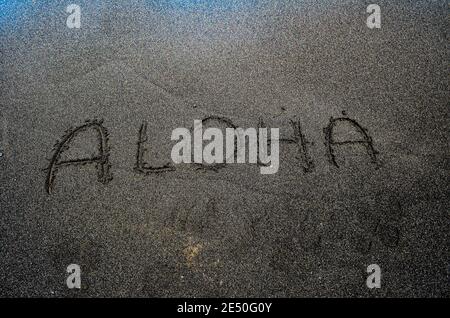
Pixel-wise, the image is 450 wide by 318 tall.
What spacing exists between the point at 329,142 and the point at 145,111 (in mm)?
1349

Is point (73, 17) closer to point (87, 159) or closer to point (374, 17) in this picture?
point (87, 159)

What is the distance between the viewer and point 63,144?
2.59 metres

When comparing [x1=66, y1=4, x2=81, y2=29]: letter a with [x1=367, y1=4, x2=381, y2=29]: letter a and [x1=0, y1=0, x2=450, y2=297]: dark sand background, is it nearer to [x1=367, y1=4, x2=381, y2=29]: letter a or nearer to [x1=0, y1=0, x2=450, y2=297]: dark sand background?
[x1=0, y1=0, x2=450, y2=297]: dark sand background

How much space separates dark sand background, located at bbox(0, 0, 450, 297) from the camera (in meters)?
2.26

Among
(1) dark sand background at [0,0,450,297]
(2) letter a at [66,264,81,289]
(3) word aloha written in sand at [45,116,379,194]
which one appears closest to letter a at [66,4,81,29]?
(1) dark sand background at [0,0,450,297]

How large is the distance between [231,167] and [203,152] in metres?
0.23

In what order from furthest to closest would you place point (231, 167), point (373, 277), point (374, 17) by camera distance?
1. point (374, 17)
2. point (231, 167)
3. point (373, 277)

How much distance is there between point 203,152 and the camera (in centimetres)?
256

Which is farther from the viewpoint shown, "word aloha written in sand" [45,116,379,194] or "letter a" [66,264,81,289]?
"word aloha written in sand" [45,116,379,194]

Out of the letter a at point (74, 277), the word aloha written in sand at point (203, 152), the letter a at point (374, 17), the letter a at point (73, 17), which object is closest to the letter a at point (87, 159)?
the word aloha written in sand at point (203, 152)

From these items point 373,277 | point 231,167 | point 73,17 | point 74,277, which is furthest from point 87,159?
point 373,277

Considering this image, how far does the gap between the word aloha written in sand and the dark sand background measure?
0.16ft

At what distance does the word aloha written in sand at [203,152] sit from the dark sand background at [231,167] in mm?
49

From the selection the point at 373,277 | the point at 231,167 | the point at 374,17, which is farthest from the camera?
the point at 374,17
